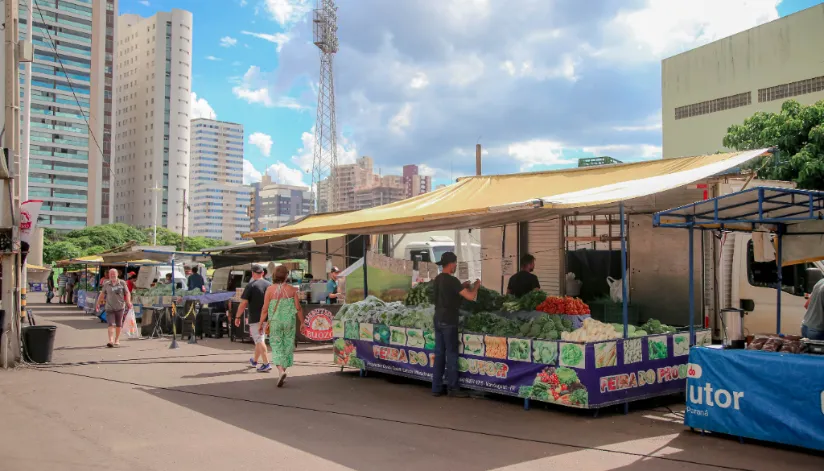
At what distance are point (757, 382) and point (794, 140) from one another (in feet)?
63.1

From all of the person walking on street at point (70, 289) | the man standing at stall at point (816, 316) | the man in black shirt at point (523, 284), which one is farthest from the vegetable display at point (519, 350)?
the person walking on street at point (70, 289)

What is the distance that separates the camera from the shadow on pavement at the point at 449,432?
6.08 meters

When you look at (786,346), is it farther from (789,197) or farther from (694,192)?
(694,192)

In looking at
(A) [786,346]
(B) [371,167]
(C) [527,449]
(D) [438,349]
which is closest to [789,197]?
(A) [786,346]

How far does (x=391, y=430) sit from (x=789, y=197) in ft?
17.0

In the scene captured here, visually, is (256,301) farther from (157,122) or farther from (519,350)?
(157,122)

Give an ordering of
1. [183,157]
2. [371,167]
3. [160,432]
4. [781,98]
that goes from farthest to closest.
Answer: [371,167] < [183,157] < [781,98] < [160,432]

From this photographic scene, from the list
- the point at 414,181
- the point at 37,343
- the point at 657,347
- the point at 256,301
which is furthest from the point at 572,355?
the point at 414,181

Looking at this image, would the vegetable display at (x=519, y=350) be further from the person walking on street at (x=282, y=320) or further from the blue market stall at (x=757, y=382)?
the person walking on street at (x=282, y=320)

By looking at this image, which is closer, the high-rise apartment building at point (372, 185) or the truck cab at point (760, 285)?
the truck cab at point (760, 285)

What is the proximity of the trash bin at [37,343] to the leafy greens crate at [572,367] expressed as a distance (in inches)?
310

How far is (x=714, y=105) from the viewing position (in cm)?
3822

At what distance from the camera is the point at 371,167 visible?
16875cm

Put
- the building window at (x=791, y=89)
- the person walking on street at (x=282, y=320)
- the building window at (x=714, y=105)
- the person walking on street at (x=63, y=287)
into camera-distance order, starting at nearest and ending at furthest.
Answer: the person walking on street at (x=282, y=320) → the building window at (x=791, y=89) → the building window at (x=714, y=105) → the person walking on street at (x=63, y=287)
